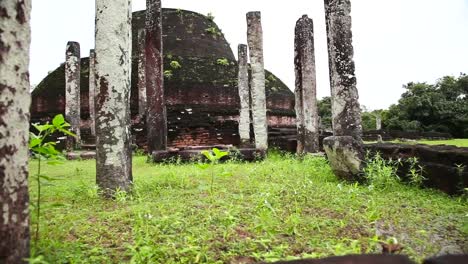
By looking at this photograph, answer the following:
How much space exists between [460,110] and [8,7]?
27553 millimetres

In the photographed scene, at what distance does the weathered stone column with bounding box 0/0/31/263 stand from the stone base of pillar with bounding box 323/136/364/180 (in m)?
4.11

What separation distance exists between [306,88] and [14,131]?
8.14 metres

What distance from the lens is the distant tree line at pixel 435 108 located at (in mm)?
24172

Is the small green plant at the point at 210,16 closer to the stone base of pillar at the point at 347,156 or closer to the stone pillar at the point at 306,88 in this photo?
the stone pillar at the point at 306,88

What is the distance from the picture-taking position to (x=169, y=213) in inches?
124

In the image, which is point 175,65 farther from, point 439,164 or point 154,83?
point 439,164

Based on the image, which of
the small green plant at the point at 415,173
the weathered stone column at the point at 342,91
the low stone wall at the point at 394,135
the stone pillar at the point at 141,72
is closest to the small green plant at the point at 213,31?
the stone pillar at the point at 141,72

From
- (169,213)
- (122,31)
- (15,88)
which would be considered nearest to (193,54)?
(122,31)

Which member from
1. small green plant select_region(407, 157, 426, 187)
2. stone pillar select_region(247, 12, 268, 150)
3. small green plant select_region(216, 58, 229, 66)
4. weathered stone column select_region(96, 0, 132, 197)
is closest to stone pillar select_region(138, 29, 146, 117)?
stone pillar select_region(247, 12, 268, 150)

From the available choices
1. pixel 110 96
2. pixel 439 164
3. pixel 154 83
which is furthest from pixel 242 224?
pixel 154 83

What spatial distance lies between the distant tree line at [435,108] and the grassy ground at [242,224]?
75.9 ft

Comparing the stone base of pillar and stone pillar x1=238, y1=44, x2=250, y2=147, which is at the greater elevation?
stone pillar x1=238, y1=44, x2=250, y2=147

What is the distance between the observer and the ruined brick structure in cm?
1427

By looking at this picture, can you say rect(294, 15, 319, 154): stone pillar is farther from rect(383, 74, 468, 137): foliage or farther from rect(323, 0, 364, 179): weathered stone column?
rect(383, 74, 468, 137): foliage
